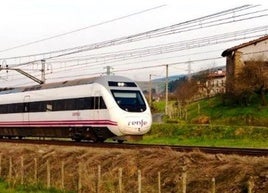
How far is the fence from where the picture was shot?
14.8 meters

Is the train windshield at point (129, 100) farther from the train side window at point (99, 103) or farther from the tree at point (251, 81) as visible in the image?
the tree at point (251, 81)

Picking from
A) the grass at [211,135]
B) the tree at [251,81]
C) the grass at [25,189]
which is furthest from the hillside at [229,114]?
the grass at [25,189]

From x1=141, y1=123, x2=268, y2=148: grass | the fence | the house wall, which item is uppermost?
the house wall

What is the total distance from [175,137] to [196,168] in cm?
2203

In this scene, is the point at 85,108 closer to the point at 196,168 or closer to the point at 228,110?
the point at 196,168

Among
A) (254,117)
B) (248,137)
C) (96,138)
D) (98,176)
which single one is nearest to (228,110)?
(254,117)

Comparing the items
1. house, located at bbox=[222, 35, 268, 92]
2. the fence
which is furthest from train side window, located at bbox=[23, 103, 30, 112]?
house, located at bbox=[222, 35, 268, 92]

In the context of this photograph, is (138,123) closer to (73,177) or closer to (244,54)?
(73,177)

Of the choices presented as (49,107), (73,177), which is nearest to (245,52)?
(49,107)

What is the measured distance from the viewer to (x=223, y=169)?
556 inches

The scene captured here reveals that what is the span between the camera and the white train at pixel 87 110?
79.7 feet

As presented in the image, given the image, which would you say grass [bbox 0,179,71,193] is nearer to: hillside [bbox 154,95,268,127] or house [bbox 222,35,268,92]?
hillside [bbox 154,95,268,127]

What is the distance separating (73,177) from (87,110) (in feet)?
22.8

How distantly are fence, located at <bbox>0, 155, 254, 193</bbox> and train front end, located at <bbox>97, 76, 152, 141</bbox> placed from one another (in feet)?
12.5
